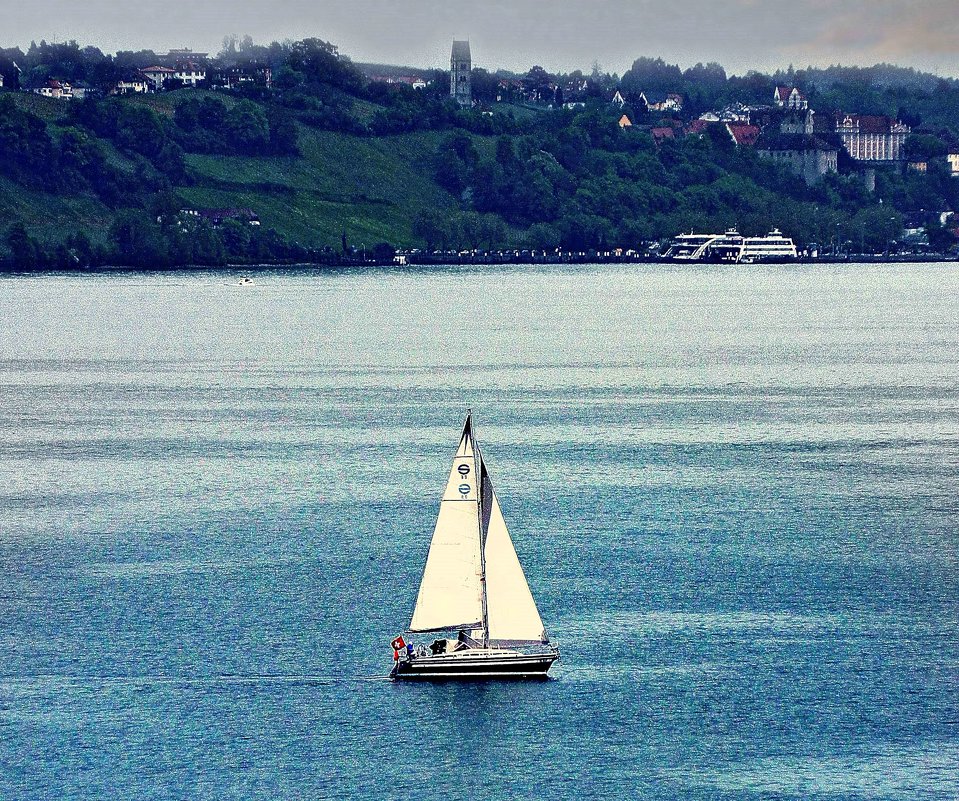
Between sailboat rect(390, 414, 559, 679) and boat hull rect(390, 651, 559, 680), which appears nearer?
sailboat rect(390, 414, 559, 679)

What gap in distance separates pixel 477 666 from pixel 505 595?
284 centimetres

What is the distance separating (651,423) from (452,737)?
79.7 metres

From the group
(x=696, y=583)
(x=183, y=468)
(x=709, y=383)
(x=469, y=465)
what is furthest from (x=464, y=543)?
(x=709, y=383)

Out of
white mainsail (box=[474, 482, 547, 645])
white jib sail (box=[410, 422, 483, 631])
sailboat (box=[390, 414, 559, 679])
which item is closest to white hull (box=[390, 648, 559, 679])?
sailboat (box=[390, 414, 559, 679])

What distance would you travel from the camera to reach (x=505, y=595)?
70.3m

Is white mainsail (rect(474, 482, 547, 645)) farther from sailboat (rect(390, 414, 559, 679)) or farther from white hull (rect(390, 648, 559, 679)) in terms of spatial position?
white hull (rect(390, 648, 559, 679))

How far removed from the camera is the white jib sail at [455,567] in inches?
2734

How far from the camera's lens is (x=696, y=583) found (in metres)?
87.2

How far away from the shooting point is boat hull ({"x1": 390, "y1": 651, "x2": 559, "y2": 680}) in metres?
70.2

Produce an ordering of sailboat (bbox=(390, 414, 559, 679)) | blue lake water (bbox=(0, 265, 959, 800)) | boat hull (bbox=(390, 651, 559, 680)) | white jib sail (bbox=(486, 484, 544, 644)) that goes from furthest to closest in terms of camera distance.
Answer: boat hull (bbox=(390, 651, 559, 680))
white jib sail (bbox=(486, 484, 544, 644))
sailboat (bbox=(390, 414, 559, 679))
blue lake water (bbox=(0, 265, 959, 800))

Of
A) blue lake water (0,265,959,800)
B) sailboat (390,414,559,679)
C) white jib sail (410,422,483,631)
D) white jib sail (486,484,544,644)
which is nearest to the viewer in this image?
blue lake water (0,265,959,800)

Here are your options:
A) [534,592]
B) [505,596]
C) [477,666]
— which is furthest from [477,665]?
[534,592]

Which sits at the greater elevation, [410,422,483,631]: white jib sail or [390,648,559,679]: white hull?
[410,422,483,631]: white jib sail

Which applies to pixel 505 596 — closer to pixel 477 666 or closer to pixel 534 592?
pixel 477 666
